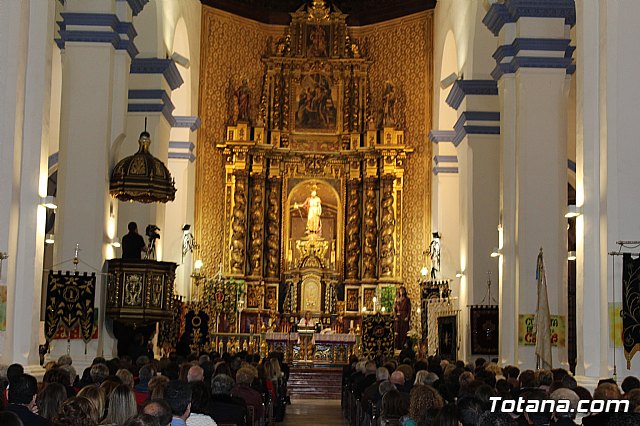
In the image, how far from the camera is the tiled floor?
675 inches

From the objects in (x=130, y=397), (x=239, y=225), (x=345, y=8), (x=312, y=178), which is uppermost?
(x=345, y=8)

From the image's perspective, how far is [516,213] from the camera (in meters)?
16.4

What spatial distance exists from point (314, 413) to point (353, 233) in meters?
10.5

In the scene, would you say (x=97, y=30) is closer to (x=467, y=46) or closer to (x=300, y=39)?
(x=467, y=46)

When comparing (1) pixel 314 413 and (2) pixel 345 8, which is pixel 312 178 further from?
(1) pixel 314 413

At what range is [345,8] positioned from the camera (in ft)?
100

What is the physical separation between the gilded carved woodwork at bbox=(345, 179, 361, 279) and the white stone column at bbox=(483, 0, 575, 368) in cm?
1234

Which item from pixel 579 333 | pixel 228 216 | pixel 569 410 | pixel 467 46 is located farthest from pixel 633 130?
pixel 228 216

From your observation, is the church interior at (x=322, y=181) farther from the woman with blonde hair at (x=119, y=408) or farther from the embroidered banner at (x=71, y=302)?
the woman with blonde hair at (x=119, y=408)

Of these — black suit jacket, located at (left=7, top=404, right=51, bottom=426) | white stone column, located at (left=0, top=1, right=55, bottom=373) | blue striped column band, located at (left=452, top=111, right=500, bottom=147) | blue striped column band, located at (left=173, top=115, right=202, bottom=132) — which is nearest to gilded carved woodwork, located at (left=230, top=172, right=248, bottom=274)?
A: blue striped column band, located at (left=173, top=115, right=202, bottom=132)

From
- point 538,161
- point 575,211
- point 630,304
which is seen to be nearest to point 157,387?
point 630,304

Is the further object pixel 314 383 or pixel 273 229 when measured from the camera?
pixel 273 229

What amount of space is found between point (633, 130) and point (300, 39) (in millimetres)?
18696

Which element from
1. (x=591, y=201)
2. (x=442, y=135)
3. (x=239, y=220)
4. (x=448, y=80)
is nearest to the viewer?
(x=591, y=201)
